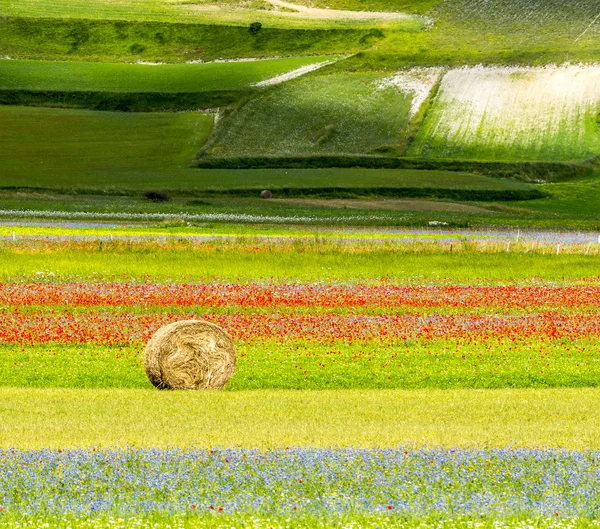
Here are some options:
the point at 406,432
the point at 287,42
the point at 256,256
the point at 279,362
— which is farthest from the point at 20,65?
the point at 406,432

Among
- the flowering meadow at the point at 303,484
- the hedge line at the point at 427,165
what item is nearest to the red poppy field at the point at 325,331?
the flowering meadow at the point at 303,484

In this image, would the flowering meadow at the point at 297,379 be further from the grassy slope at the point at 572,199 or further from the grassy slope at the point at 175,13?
the grassy slope at the point at 175,13

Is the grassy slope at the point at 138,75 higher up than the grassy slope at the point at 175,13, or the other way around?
the grassy slope at the point at 175,13

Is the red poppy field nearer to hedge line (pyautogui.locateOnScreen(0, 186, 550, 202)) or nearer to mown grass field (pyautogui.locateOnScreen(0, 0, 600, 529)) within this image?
mown grass field (pyautogui.locateOnScreen(0, 0, 600, 529))

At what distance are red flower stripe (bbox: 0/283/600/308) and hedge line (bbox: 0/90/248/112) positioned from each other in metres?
90.0

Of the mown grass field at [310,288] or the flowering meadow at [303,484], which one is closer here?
the flowering meadow at [303,484]

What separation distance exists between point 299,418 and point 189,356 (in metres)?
→ 4.44

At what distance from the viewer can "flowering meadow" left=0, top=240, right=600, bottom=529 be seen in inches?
530

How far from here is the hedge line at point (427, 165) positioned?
108125 mm

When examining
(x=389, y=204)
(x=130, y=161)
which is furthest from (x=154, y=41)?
(x=389, y=204)

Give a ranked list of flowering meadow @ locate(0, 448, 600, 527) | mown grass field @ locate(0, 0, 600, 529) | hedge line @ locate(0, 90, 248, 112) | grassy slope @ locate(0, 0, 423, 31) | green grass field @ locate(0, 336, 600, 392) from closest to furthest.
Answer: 1. flowering meadow @ locate(0, 448, 600, 527)
2. mown grass field @ locate(0, 0, 600, 529)
3. green grass field @ locate(0, 336, 600, 392)
4. hedge line @ locate(0, 90, 248, 112)
5. grassy slope @ locate(0, 0, 423, 31)

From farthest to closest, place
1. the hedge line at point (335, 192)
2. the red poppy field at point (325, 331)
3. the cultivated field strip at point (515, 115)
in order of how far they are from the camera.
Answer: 1. the cultivated field strip at point (515, 115)
2. the hedge line at point (335, 192)
3. the red poppy field at point (325, 331)

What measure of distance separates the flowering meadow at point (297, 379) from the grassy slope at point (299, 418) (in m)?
0.13

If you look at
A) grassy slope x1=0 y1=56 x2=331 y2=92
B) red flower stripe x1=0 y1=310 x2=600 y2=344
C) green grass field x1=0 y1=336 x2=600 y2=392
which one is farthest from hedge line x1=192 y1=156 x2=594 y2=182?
green grass field x1=0 y1=336 x2=600 y2=392
